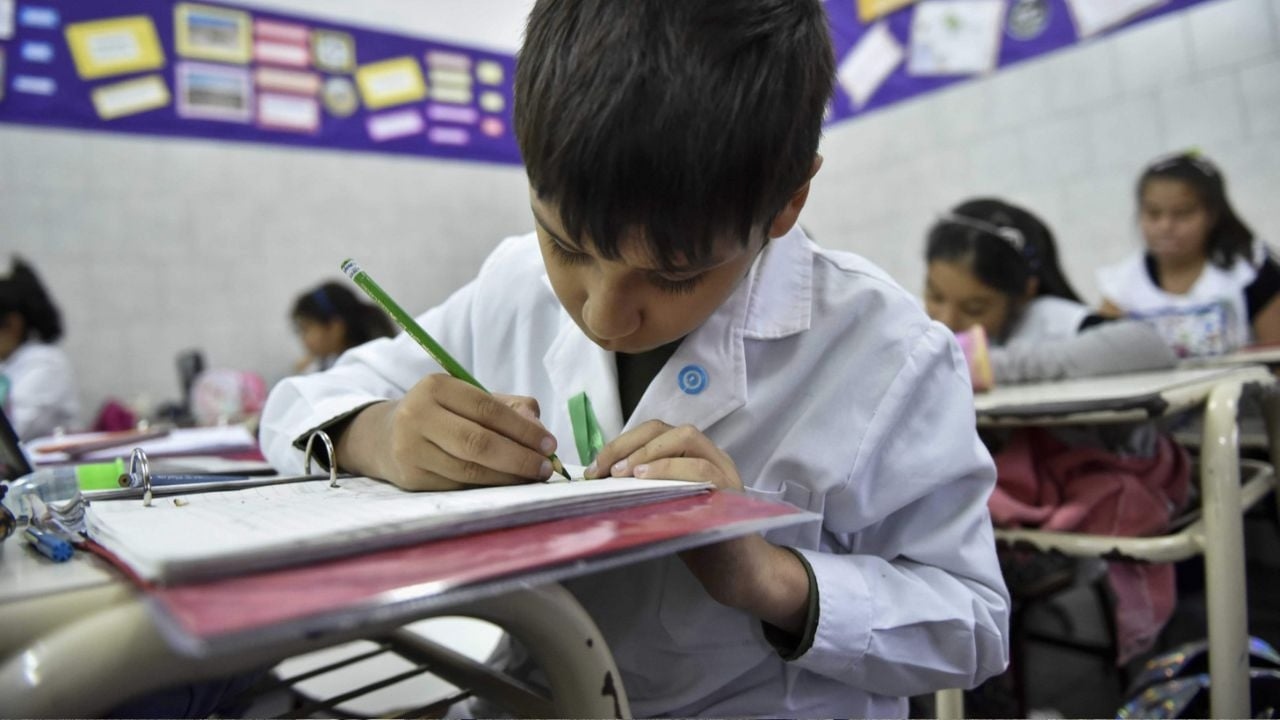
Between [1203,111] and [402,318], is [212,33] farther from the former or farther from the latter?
[1203,111]

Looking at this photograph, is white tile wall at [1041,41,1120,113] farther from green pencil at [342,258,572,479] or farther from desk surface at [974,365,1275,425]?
green pencil at [342,258,572,479]

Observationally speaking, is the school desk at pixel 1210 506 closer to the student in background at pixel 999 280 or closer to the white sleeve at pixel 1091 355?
the white sleeve at pixel 1091 355

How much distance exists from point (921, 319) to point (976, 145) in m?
2.97

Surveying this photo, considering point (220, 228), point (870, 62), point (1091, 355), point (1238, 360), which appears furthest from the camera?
point (220, 228)

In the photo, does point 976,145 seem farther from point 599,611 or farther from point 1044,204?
point 599,611

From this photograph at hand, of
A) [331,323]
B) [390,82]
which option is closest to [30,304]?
[331,323]

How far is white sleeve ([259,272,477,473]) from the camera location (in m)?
0.75

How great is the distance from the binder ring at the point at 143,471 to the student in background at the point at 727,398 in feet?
0.41

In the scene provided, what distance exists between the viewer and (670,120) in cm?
49

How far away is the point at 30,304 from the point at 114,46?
1.23 m

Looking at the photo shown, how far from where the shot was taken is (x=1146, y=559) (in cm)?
95

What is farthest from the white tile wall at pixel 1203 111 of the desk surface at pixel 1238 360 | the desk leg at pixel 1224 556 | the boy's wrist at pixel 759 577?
the boy's wrist at pixel 759 577

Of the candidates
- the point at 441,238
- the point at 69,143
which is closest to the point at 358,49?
the point at 441,238

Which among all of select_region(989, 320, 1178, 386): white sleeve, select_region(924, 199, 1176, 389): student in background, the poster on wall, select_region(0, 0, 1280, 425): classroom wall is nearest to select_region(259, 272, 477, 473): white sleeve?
select_region(989, 320, 1178, 386): white sleeve
